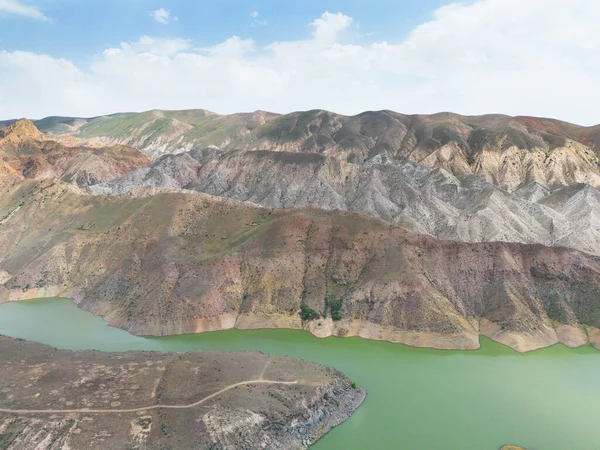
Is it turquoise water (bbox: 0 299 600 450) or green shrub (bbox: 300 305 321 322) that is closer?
turquoise water (bbox: 0 299 600 450)

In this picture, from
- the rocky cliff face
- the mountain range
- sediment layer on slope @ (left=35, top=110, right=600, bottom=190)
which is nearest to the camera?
the mountain range

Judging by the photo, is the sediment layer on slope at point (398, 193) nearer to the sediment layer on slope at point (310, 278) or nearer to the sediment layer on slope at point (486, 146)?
the sediment layer on slope at point (486, 146)

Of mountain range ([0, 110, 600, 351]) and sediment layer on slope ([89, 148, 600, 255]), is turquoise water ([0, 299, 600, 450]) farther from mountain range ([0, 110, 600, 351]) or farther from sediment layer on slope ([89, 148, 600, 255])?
sediment layer on slope ([89, 148, 600, 255])

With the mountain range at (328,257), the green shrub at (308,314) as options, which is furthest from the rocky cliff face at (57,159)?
the green shrub at (308,314)

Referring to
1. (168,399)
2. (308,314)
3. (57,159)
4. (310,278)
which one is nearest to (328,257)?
(310,278)

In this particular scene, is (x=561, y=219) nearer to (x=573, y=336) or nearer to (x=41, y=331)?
(x=573, y=336)

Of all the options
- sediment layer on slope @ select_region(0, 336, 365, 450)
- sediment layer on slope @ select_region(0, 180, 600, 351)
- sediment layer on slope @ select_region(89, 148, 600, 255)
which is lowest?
sediment layer on slope @ select_region(0, 336, 365, 450)

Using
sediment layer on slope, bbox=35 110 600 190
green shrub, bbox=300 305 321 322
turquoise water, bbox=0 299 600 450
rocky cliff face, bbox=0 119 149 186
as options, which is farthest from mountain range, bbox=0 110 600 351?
rocky cliff face, bbox=0 119 149 186
